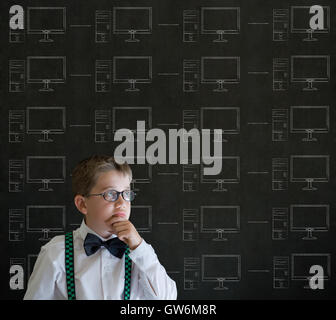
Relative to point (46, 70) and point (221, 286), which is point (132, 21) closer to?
point (46, 70)

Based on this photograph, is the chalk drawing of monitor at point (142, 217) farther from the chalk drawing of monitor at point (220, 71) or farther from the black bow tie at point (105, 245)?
the black bow tie at point (105, 245)

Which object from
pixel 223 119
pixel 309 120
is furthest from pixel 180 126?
pixel 309 120

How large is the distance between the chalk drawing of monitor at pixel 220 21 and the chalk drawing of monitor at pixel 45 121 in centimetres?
91

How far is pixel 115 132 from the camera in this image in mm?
2641

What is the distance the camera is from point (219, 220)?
104 inches

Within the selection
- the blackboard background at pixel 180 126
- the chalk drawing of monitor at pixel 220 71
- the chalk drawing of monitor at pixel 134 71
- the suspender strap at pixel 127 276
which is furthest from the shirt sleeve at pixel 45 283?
the chalk drawing of monitor at pixel 220 71

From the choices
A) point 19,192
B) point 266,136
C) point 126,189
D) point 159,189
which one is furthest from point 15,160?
point 266,136

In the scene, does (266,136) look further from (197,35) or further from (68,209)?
(68,209)

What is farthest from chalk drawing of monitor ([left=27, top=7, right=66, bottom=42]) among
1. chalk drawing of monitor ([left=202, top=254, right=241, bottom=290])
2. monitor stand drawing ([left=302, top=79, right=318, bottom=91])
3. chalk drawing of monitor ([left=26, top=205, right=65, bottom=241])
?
chalk drawing of monitor ([left=202, top=254, right=241, bottom=290])

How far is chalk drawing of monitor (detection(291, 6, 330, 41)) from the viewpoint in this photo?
8.77ft

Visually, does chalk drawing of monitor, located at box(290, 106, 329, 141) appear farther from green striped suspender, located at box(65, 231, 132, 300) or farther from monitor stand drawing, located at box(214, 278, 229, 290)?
green striped suspender, located at box(65, 231, 132, 300)

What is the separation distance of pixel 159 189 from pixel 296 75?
982mm

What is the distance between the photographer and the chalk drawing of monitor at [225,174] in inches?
105
